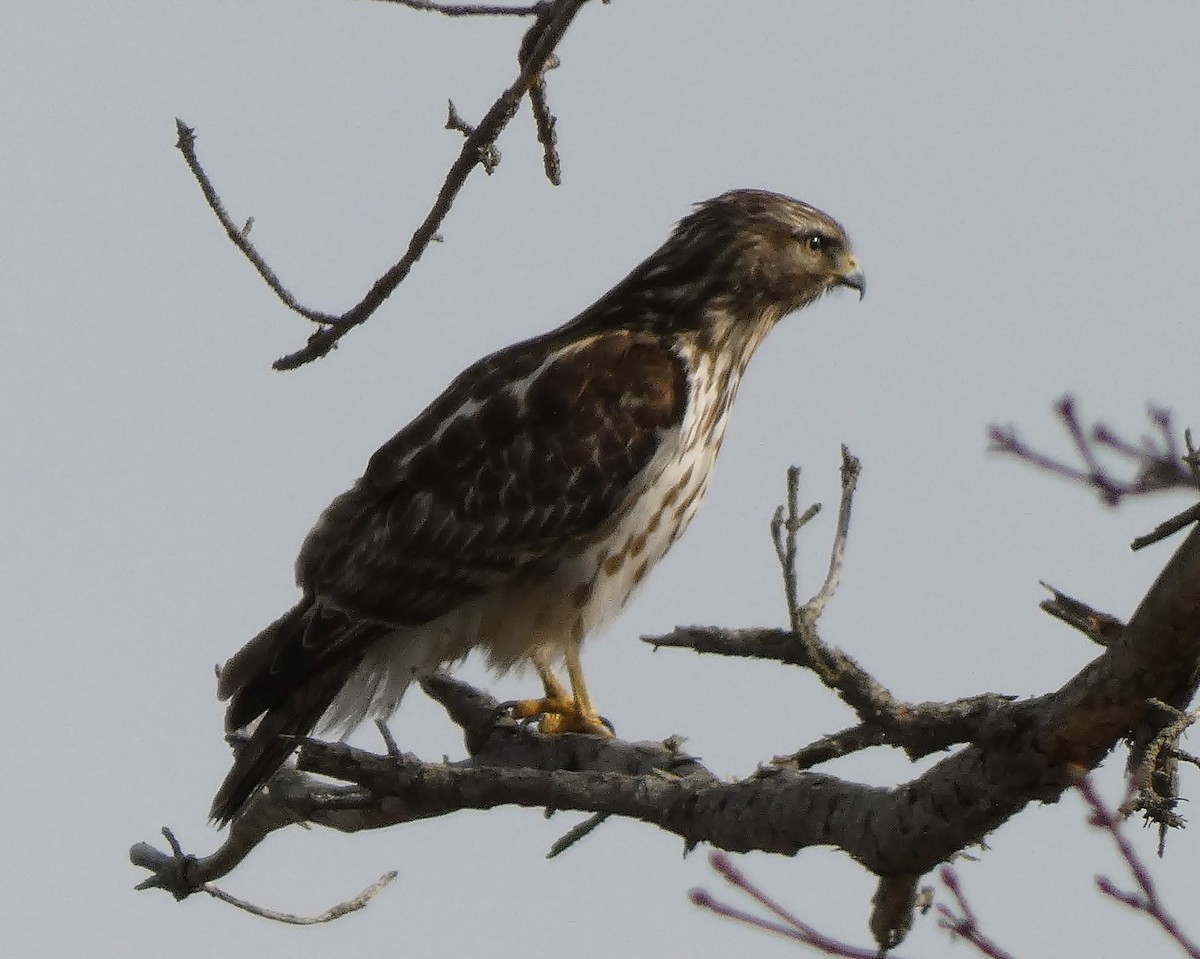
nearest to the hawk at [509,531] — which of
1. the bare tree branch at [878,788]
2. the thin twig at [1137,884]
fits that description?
the bare tree branch at [878,788]

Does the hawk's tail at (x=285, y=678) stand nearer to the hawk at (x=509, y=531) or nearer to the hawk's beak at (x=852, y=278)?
the hawk at (x=509, y=531)

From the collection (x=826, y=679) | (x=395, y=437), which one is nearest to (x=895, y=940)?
(x=826, y=679)

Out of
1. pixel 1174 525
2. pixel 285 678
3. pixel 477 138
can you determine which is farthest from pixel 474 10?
pixel 285 678

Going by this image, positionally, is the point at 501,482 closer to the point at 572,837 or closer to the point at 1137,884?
the point at 572,837

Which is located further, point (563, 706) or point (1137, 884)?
point (563, 706)

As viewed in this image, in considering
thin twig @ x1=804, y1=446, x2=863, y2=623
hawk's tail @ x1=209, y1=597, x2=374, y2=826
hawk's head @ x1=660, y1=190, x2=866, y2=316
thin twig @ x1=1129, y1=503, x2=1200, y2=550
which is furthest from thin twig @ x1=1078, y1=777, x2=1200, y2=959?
hawk's head @ x1=660, y1=190, x2=866, y2=316

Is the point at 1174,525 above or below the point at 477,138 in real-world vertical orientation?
below

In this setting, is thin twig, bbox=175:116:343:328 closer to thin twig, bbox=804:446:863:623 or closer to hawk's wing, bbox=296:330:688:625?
thin twig, bbox=804:446:863:623

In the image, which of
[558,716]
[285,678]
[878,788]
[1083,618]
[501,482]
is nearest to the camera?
[1083,618]

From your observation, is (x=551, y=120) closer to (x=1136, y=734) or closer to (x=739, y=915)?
(x=1136, y=734)

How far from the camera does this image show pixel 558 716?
6.61 meters

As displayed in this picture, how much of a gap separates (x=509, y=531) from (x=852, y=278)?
1705 millimetres

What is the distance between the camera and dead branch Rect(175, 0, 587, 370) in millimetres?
3459

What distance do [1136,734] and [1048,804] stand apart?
370 mm
